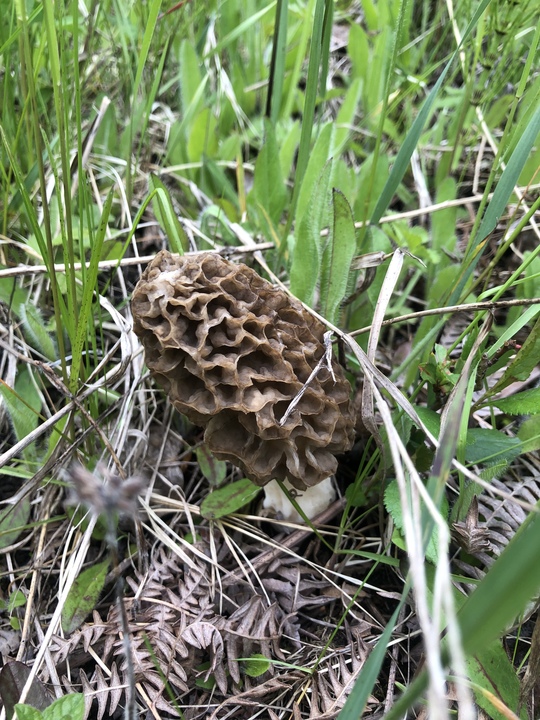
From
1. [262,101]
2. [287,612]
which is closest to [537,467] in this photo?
[287,612]

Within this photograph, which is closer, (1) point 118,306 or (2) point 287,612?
(2) point 287,612

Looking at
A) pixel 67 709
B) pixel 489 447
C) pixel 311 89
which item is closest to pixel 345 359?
pixel 489 447

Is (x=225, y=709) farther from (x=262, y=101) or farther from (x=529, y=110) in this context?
(x=262, y=101)

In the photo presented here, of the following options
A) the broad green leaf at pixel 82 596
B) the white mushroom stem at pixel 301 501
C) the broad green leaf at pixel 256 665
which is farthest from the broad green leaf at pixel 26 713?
the white mushroom stem at pixel 301 501

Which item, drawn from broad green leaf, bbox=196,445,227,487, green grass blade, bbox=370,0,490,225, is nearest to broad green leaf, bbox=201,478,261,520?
broad green leaf, bbox=196,445,227,487

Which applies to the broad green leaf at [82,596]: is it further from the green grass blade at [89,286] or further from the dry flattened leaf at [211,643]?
the green grass blade at [89,286]

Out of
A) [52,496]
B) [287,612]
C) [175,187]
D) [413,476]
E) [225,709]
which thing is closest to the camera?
[413,476]

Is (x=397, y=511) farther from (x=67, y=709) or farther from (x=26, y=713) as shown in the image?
(x=26, y=713)
